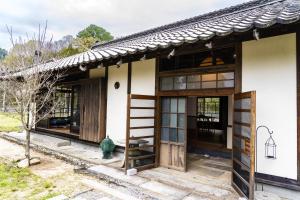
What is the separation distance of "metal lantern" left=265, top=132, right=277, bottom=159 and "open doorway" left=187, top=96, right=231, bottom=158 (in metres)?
2.77

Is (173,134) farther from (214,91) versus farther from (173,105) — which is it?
(214,91)

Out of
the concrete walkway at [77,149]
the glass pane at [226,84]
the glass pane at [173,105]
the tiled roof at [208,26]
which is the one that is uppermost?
the tiled roof at [208,26]

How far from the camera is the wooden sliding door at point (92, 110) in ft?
23.1

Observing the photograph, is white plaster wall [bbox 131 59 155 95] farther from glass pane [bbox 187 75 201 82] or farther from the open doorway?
the open doorway

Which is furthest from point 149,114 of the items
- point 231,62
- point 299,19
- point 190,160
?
point 299,19

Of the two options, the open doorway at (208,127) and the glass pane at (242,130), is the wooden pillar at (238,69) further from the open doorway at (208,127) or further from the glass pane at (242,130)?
the open doorway at (208,127)

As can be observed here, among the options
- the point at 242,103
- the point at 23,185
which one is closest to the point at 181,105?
the point at 242,103

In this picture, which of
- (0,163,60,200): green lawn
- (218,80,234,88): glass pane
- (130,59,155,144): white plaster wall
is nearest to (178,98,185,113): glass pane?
(130,59,155,144): white plaster wall

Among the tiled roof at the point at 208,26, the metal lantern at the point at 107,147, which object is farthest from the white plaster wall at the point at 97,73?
the metal lantern at the point at 107,147

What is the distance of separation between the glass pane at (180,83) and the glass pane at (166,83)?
0.15 m

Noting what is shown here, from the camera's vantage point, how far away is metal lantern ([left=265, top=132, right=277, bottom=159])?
388 cm

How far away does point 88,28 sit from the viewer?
95.9ft

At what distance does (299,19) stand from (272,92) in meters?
1.40

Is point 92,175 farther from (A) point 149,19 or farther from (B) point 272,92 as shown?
(A) point 149,19
